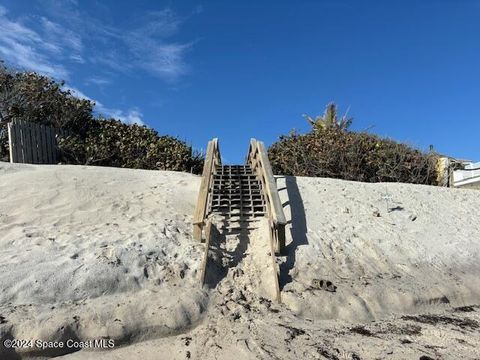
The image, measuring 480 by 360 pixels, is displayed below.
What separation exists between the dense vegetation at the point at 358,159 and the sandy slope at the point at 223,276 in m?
3.29

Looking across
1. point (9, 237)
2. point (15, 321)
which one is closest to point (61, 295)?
point (15, 321)

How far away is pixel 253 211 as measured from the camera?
349 inches

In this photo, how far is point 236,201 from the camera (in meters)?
9.30

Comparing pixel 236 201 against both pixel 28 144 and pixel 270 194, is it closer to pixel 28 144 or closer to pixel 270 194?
pixel 270 194

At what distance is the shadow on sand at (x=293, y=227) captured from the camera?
722 centimetres

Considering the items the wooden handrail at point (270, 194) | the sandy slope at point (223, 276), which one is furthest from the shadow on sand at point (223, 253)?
the wooden handrail at point (270, 194)

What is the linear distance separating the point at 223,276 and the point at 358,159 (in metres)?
8.31

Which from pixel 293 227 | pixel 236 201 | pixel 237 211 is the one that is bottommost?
pixel 293 227

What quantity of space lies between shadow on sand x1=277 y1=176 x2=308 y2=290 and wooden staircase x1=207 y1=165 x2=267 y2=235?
25.1 inches

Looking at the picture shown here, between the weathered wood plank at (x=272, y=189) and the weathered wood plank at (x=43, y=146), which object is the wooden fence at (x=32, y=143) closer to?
the weathered wood plank at (x=43, y=146)

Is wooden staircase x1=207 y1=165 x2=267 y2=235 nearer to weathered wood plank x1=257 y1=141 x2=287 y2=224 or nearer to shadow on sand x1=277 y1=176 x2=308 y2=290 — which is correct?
weathered wood plank x1=257 y1=141 x2=287 y2=224

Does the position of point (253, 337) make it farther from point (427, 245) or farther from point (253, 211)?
point (427, 245)

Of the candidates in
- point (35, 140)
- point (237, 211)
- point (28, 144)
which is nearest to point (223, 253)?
point (237, 211)

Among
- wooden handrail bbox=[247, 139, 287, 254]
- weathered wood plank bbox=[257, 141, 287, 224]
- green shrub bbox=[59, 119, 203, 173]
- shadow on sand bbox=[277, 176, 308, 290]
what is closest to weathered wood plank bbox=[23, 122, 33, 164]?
green shrub bbox=[59, 119, 203, 173]
